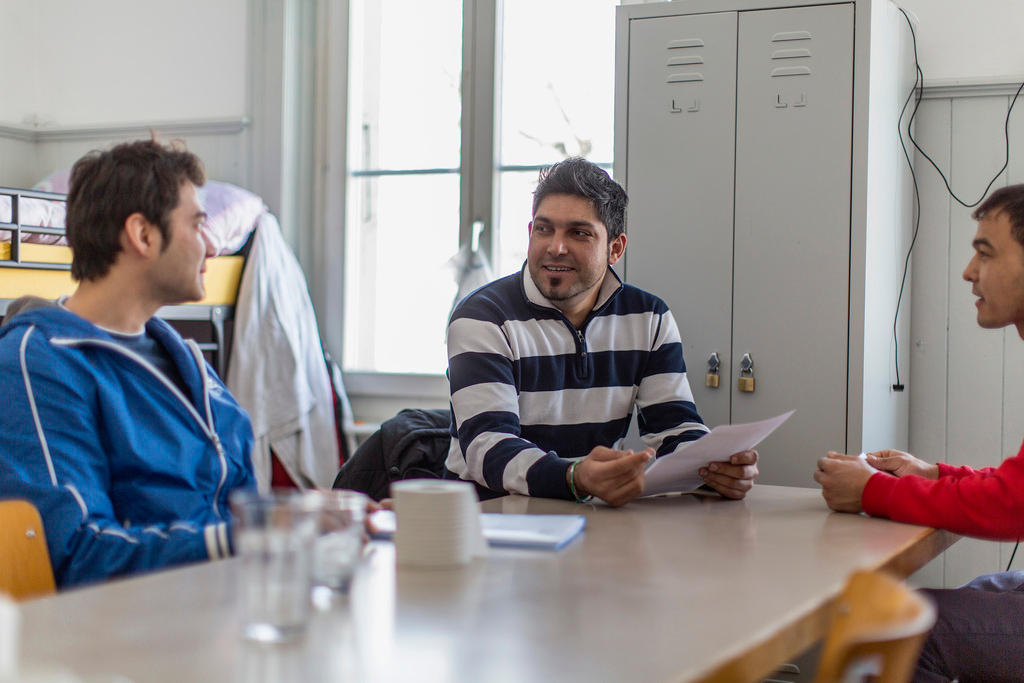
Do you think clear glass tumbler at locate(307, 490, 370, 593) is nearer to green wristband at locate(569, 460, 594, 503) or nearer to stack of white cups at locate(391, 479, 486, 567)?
stack of white cups at locate(391, 479, 486, 567)

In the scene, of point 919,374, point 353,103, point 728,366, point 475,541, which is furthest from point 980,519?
point 353,103

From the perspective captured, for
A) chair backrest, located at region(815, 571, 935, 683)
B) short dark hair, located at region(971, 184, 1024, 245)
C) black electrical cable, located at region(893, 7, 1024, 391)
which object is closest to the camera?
chair backrest, located at region(815, 571, 935, 683)

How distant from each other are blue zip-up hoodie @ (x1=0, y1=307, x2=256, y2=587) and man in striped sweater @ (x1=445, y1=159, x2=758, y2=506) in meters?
0.53

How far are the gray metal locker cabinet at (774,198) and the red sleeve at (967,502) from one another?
109cm

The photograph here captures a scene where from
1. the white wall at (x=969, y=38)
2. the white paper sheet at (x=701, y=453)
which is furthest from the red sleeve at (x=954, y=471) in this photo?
the white wall at (x=969, y=38)

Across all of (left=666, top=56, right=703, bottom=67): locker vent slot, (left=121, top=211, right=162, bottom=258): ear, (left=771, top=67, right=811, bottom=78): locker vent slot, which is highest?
(left=666, top=56, right=703, bottom=67): locker vent slot

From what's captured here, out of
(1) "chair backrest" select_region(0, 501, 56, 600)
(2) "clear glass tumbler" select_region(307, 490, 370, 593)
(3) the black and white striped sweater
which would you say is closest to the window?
(3) the black and white striped sweater

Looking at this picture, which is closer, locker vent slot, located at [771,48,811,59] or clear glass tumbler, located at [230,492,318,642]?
clear glass tumbler, located at [230,492,318,642]

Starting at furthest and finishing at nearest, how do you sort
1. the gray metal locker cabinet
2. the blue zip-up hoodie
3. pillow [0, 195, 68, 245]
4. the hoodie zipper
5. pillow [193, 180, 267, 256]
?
pillow [193, 180, 267, 256] < pillow [0, 195, 68, 245] < the gray metal locker cabinet < the hoodie zipper < the blue zip-up hoodie

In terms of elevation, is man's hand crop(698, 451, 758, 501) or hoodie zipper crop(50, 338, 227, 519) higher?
hoodie zipper crop(50, 338, 227, 519)

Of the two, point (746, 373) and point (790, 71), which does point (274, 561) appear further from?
point (790, 71)

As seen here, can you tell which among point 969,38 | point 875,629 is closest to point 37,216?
point 969,38

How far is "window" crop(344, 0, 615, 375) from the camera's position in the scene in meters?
3.97

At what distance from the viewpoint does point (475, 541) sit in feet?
4.44
